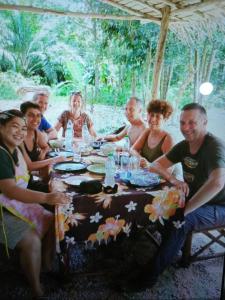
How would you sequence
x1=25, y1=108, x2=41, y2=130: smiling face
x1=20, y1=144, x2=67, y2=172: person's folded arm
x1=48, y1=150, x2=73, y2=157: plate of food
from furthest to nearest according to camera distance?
1. x1=25, y1=108, x2=41, y2=130: smiling face
2. x1=48, y1=150, x2=73, y2=157: plate of food
3. x1=20, y1=144, x2=67, y2=172: person's folded arm

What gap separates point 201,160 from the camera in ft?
6.60

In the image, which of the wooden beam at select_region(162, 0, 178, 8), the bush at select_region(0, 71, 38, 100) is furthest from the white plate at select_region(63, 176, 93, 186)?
the bush at select_region(0, 71, 38, 100)

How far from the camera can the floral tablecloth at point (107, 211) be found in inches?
60.9

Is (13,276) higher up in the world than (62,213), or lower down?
lower down

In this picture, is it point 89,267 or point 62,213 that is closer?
point 62,213

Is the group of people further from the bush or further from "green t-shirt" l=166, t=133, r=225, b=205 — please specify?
the bush

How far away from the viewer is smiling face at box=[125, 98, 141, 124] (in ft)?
10.2

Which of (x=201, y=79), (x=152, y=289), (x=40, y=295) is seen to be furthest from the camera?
(x=201, y=79)

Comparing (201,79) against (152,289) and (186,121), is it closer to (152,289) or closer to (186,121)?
(186,121)

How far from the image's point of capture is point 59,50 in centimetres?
737

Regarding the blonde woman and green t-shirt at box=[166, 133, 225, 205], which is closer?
green t-shirt at box=[166, 133, 225, 205]

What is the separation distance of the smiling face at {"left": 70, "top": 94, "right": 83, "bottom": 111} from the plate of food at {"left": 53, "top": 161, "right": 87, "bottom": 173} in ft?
5.26

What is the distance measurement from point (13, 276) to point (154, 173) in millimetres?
1221

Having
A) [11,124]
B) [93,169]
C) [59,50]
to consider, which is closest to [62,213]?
[93,169]
